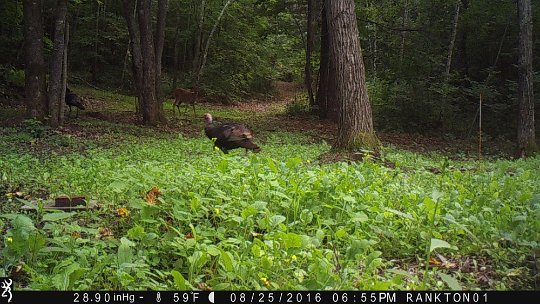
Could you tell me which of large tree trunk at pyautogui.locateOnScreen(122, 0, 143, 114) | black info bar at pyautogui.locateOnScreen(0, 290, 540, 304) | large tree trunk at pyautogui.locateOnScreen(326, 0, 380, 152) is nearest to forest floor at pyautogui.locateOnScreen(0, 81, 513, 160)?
large tree trunk at pyautogui.locateOnScreen(122, 0, 143, 114)

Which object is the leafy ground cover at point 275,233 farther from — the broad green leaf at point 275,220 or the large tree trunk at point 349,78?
the large tree trunk at point 349,78

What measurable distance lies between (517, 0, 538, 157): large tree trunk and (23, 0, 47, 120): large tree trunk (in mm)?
13207

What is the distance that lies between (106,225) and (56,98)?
944cm

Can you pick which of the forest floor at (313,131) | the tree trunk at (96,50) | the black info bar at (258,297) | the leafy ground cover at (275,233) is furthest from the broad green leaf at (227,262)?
the tree trunk at (96,50)

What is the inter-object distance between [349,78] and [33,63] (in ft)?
28.4

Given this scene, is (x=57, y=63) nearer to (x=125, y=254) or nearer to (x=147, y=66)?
(x=147, y=66)

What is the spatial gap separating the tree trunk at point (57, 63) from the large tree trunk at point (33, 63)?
49cm

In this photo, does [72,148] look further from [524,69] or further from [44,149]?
[524,69]

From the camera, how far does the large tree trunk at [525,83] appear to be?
13289 mm

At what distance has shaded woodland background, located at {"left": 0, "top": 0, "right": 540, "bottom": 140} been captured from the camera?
17484 mm

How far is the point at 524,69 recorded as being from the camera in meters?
13.6

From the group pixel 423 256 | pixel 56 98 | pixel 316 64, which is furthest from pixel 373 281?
pixel 316 64

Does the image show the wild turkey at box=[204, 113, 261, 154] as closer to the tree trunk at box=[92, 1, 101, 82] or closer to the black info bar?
the black info bar

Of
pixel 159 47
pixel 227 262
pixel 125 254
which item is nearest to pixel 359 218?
pixel 227 262
